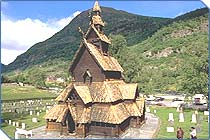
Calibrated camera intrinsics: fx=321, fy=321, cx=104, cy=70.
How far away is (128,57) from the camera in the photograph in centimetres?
2572

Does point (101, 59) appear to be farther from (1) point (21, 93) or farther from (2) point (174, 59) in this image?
(2) point (174, 59)

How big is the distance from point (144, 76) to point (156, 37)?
34.6m

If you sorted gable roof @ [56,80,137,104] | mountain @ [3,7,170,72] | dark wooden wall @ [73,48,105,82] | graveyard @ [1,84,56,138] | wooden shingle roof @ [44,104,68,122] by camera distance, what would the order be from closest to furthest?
gable roof @ [56,80,137,104] → wooden shingle roof @ [44,104,68,122] → dark wooden wall @ [73,48,105,82] → graveyard @ [1,84,56,138] → mountain @ [3,7,170,72]

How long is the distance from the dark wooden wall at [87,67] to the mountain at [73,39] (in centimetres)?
2504

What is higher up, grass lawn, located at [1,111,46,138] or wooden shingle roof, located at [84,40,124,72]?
wooden shingle roof, located at [84,40,124,72]

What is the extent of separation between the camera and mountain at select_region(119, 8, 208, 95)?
2203 centimetres

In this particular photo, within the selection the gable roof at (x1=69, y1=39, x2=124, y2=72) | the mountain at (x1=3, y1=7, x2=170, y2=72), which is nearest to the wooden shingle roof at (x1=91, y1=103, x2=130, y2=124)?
the gable roof at (x1=69, y1=39, x2=124, y2=72)

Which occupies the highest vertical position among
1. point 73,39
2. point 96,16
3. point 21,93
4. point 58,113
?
point 73,39

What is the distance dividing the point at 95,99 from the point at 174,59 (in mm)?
36036

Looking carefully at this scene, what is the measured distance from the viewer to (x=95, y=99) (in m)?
14.1

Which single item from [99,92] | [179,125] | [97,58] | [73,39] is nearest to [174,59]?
[73,39]

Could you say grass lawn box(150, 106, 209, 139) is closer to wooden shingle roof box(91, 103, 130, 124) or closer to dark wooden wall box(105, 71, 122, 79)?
wooden shingle roof box(91, 103, 130, 124)

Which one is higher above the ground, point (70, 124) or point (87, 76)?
point (87, 76)

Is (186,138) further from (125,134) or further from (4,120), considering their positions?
(4,120)
